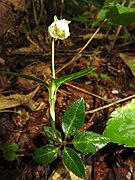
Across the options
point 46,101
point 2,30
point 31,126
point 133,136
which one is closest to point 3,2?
point 2,30

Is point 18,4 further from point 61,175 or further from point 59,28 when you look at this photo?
point 61,175

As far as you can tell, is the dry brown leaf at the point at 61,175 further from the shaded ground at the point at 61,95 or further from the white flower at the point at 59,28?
the white flower at the point at 59,28

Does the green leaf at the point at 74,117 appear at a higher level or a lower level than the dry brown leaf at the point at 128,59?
lower

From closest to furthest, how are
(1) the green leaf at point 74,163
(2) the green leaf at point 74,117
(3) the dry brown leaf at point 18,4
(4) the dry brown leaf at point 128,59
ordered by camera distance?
(1) the green leaf at point 74,163, (2) the green leaf at point 74,117, (3) the dry brown leaf at point 18,4, (4) the dry brown leaf at point 128,59

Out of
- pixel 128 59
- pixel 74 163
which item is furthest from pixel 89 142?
pixel 128 59

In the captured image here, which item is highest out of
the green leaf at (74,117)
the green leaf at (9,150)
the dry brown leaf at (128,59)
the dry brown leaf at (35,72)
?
the dry brown leaf at (128,59)

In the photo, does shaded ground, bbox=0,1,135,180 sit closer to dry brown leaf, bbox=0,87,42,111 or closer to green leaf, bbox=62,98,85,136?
dry brown leaf, bbox=0,87,42,111

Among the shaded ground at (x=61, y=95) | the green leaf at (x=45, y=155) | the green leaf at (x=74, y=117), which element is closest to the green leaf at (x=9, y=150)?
the shaded ground at (x=61, y=95)
